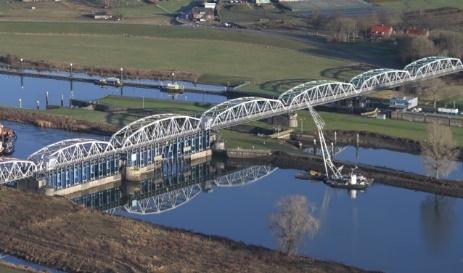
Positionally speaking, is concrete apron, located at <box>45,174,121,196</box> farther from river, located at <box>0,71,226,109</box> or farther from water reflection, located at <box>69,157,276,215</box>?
river, located at <box>0,71,226,109</box>

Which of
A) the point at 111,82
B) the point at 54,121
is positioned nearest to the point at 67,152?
the point at 54,121

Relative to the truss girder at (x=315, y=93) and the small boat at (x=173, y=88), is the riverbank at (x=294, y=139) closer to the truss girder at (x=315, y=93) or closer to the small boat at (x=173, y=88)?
the truss girder at (x=315, y=93)

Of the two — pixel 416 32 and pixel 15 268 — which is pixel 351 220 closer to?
pixel 15 268

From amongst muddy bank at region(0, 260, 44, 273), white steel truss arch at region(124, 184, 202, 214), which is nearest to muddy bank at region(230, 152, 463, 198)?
white steel truss arch at region(124, 184, 202, 214)

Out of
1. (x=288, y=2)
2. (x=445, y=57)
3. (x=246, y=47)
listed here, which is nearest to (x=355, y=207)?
(x=445, y=57)

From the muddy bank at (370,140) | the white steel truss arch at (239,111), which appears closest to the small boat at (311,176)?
the muddy bank at (370,140)

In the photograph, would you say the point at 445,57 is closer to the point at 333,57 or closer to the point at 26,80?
the point at 333,57
